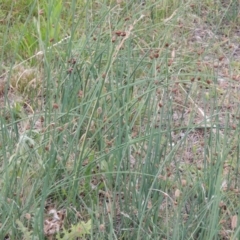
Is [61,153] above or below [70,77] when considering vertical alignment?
below

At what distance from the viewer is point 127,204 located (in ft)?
6.85

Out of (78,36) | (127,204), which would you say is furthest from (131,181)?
(78,36)

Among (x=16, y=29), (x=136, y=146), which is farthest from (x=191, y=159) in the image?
(x=16, y=29)

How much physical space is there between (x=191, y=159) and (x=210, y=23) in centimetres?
145

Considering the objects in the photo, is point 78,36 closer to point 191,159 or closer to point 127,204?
point 191,159

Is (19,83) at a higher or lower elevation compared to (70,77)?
lower

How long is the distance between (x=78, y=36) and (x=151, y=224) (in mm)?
1643

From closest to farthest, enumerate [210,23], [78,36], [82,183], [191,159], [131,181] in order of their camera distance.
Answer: [131,181] < [82,183] < [191,159] < [78,36] < [210,23]

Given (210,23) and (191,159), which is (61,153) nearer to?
(191,159)

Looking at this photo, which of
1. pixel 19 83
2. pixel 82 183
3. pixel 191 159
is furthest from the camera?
pixel 19 83

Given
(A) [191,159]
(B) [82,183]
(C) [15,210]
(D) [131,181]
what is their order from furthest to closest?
1. (A) [191,159]
2. (B) [82,183]
3. (D) [131,181]
4. (C) [15,210]

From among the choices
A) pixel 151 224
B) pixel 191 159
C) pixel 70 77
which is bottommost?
pixel 191 159

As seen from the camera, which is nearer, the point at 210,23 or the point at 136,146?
the point at 136,146

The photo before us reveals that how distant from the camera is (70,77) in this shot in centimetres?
241
